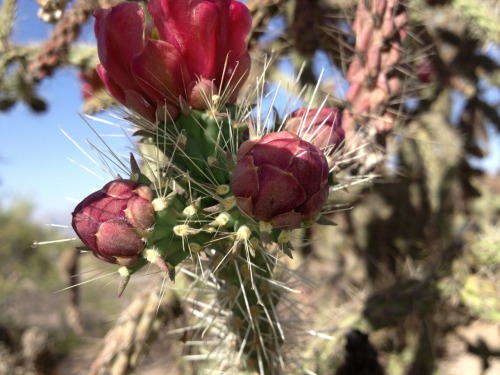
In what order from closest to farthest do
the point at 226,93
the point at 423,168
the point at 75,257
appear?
the point at 226,93
the point at 423,168
the point at 75,257

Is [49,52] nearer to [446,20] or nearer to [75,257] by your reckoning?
[75,257]

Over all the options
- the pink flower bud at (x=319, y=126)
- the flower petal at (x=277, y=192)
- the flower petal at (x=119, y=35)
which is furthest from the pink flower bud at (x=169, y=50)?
the flower petal at (x=277, y=192)

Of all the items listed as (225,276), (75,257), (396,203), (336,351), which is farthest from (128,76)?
(75,257)

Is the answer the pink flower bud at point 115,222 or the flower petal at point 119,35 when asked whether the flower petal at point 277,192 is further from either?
the flower petal at point 119,35

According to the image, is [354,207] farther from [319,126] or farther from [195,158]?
[195,158]

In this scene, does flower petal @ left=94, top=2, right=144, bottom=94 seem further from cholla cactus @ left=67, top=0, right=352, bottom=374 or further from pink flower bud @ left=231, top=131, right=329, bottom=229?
pink flower bud @ left=231, top=131, right=329, bottom=229

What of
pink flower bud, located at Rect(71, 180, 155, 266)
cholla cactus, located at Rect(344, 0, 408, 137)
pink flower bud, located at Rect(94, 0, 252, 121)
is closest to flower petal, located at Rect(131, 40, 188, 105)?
pink flower bud, located at Rect(94, 0, 252, 121)
